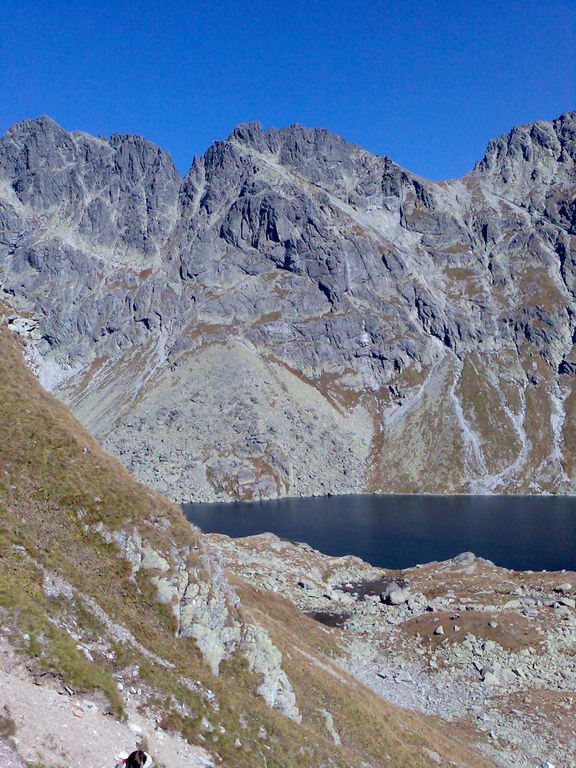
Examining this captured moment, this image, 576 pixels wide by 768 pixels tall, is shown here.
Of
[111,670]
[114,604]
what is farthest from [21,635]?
[114,604]

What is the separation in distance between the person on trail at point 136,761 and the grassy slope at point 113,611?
8.07ft

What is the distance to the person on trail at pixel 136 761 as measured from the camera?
14203 millimetres

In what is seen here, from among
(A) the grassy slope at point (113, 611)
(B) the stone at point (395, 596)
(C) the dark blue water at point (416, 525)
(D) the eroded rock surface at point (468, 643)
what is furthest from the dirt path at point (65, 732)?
(C) the dark blue water at point (416, 525)

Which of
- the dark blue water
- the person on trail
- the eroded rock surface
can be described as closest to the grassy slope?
the person on trail

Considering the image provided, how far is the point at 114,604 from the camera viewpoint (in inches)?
853

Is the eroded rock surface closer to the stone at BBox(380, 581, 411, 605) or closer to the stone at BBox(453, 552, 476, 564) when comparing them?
the stone at BBox(380, 581, 411, 605)

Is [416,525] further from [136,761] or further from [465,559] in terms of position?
[136,761]

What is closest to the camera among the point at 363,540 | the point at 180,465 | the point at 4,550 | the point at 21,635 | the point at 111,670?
the point at 21,635

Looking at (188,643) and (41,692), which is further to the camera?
(188,643)

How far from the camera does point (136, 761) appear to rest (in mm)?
14258

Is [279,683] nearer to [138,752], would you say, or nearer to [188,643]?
[188,643]

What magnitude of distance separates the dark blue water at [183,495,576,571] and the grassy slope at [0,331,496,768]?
78606 mm

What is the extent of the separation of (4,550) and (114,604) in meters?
4.64

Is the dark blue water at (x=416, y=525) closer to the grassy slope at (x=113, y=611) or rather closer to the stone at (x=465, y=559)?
the stone at (x=465, y=559)
